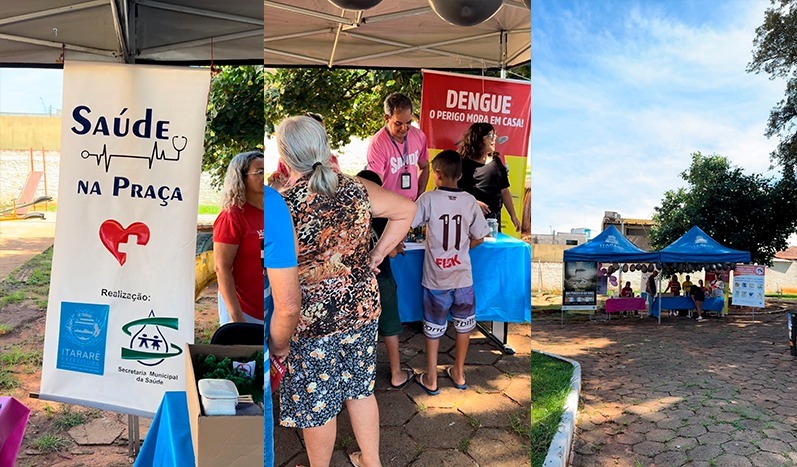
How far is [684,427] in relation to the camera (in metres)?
4.27

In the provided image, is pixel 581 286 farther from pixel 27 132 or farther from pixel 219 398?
pixel 219 398

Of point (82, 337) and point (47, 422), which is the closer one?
point (82, 337)

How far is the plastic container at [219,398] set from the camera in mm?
1123

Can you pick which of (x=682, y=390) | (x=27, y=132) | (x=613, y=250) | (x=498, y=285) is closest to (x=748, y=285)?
(x=613, y=250)

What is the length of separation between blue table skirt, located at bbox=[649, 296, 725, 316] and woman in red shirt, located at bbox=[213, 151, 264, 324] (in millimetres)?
9130

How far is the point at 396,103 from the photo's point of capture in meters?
1.12

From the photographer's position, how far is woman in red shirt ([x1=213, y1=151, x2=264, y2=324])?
107 centimetres

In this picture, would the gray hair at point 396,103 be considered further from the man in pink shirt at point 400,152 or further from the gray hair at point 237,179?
the gray hair at point 237,179

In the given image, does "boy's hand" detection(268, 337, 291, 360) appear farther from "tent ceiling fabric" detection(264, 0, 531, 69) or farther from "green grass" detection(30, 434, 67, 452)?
"green grass" detection(30, 434, 67, 452)

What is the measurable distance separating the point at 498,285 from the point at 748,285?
8.15 meters

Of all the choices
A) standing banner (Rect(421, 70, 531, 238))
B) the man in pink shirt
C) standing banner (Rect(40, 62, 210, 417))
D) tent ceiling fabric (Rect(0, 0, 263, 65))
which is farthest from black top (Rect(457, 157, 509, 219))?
standing banner (Rect(40, 62, 210, 417))

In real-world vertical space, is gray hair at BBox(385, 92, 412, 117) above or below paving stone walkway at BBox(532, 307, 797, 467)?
above

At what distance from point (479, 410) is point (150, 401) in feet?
5.05

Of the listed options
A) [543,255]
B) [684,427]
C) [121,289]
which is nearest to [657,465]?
[684,427]
